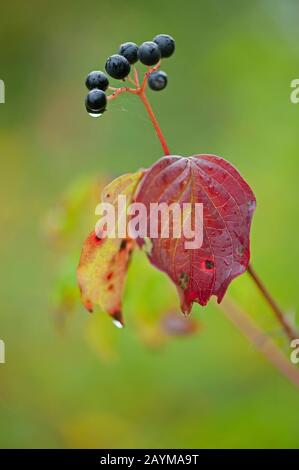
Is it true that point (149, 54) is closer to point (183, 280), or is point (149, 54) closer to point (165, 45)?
point (165, 45)

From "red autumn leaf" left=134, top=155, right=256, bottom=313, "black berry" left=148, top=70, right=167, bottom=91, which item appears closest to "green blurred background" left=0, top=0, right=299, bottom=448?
"black berry" left=148, top=70, right=167, bottom=91

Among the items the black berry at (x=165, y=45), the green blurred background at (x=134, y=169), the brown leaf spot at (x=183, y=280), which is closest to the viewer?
the brown leaf spot at (x=183, y=280)

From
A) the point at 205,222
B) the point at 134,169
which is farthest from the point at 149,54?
the point at 134,169

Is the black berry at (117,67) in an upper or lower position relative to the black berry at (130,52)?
lower

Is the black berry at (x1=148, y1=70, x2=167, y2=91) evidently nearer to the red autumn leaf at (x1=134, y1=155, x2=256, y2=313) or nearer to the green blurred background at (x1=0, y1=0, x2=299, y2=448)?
the green blurred background at (x1=0, y1=0, x2=299, y2=448)

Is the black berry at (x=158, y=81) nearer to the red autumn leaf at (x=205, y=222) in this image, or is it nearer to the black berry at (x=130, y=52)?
the black berry at (x=130, y=52)

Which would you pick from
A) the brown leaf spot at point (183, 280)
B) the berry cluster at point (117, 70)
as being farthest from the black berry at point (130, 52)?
the brown leaf spot at point (183, 280)
